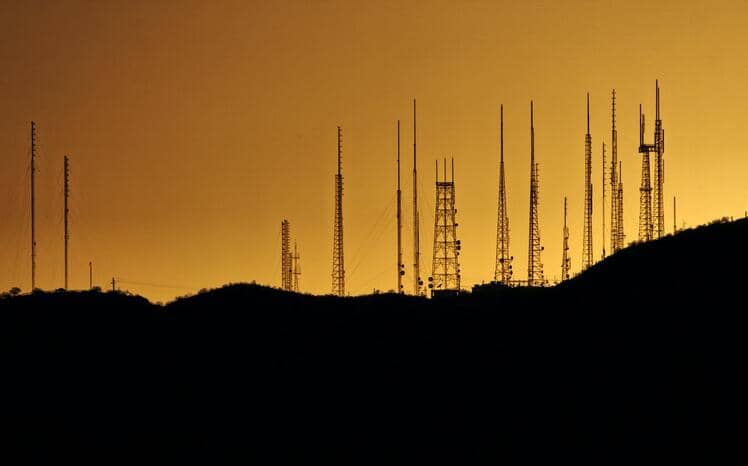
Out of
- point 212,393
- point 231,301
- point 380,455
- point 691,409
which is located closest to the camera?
point 691,409

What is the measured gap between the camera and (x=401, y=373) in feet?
224

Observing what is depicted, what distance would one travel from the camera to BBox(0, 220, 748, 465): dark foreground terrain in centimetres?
5994

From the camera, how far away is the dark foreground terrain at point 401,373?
5994cm

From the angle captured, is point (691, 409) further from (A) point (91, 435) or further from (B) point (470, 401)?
(A) point (91, 435)

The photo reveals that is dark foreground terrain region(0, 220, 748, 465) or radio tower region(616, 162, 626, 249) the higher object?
radio tower region(616, 162, 626, 249)

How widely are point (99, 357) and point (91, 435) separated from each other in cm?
633

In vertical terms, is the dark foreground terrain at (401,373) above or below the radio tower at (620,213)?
below

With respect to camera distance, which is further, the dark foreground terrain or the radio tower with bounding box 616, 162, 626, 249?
the radio tower with bounding box 616, 162, 626, 249

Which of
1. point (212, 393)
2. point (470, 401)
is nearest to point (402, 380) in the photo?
point (470, 401)

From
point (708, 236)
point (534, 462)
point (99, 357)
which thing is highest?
point (708, 236)

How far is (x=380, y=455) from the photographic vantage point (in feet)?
203

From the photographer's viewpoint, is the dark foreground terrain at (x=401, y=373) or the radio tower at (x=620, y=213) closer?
the dark foreground terrain at (x=401, y=373)

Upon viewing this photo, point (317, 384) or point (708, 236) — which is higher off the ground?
point (708, 236)

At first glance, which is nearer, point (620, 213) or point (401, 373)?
point (401, 373)
